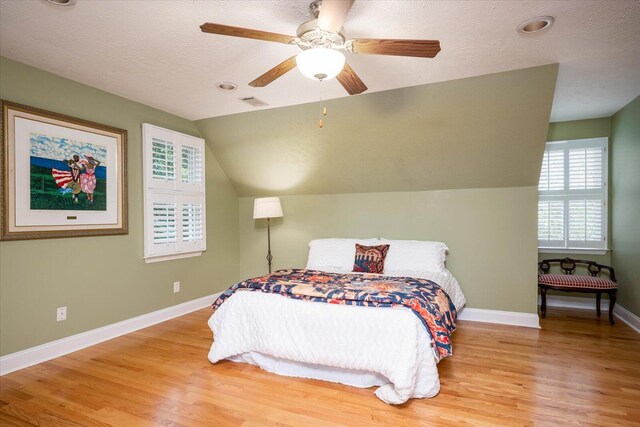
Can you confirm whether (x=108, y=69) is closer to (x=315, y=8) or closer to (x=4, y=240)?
(x=4, y=240)

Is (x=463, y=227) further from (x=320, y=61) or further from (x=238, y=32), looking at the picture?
(x=238, y=32)

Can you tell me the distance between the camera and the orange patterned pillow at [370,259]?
3934mm

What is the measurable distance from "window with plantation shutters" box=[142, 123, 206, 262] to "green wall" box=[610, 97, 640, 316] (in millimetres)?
4975

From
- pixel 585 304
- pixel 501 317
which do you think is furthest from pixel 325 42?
pixel 585 304

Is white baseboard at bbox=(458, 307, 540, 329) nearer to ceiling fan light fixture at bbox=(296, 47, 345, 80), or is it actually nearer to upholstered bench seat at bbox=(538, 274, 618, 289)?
upholstered bench seat at bbox=(538, 274, 618, 289)

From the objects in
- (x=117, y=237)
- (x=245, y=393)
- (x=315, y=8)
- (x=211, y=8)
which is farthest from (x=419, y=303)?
(x=117, y=237)

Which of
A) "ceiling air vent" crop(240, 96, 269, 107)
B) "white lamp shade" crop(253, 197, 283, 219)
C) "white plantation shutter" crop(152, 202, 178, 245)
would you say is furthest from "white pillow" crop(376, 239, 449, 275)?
"white plantation shutter" crop(152, 202, 178, 245)

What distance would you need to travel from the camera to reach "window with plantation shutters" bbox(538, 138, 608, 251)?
14.8 feet

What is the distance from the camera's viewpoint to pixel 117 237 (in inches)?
145

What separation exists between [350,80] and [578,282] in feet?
11.7

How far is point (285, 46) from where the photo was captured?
102 inches

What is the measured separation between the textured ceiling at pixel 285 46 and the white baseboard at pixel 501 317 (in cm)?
239

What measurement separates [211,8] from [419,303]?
2330 millimetres

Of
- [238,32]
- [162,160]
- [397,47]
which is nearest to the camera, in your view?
[238,32]
